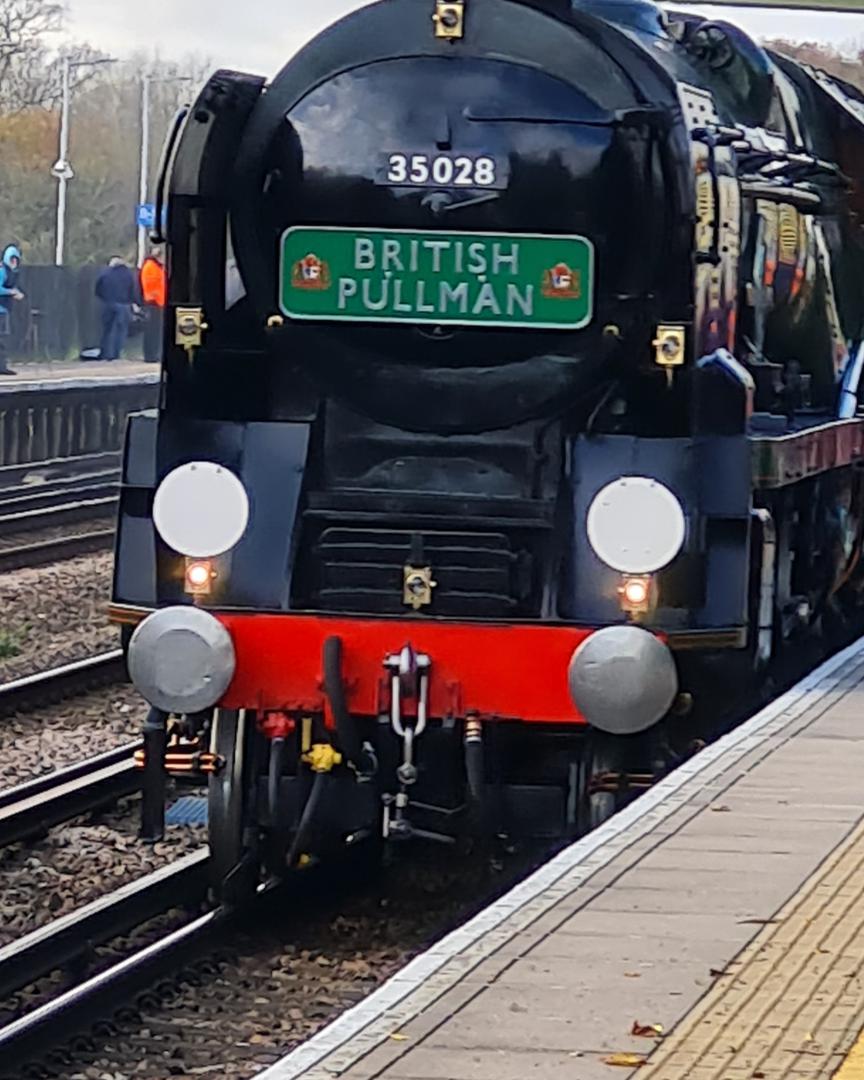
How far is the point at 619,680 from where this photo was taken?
712 centimetres

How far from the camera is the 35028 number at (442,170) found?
297 inches

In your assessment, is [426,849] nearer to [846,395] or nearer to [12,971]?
[12,971]

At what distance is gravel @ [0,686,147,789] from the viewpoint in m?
10.1

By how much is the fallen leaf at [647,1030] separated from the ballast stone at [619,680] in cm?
237

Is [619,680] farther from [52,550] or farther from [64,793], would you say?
[52,550]

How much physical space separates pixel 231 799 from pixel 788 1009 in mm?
3076

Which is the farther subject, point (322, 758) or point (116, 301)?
point (116, 301)

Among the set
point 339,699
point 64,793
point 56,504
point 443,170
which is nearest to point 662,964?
point 339,699

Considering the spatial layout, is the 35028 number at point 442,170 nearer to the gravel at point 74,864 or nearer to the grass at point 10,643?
the gravel at point 74,864

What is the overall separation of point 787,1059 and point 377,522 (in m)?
3.47

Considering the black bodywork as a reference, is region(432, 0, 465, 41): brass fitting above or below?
above

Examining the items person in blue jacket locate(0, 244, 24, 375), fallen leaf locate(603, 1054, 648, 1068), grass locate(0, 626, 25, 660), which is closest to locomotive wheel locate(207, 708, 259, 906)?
fallen leaf locate(603, 1054, 648, 1068)

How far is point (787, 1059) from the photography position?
4.50m

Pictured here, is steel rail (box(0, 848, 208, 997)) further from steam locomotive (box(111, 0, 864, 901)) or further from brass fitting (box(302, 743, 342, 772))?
brass fitting (box(302, 743, 342, 772))
